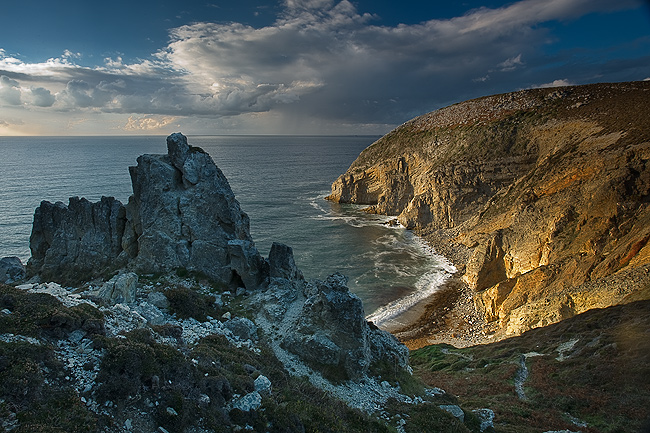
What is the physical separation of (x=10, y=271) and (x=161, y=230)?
558 inches

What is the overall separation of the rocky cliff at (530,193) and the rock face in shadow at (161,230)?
26.2 m

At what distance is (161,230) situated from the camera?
27.7m

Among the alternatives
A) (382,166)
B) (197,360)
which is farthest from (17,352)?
(382,166)

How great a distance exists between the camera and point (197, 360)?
1469 cm

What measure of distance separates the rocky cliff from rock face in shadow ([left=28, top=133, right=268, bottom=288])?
2624 cm

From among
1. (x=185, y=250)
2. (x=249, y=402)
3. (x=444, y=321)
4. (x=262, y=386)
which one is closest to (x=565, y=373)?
(x=444, y=321)

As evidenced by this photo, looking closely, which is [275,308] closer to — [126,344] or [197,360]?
[197,360]

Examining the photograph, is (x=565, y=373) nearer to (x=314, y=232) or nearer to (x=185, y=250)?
(x=185, y=250)

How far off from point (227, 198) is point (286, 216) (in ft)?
160

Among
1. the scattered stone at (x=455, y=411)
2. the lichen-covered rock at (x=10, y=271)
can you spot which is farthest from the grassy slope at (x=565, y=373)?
the lichen-covered rock at (x=10, y=271)

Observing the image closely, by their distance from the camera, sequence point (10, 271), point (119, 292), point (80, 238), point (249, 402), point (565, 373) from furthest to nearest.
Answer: point (10, 271) → point (80, 238) → point (565, 373) → point (119, 292) → point (249, 402)

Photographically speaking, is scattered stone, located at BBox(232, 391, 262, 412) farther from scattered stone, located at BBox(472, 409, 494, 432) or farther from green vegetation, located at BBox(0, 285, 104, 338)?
scattered stone, located at BBox(472, 409, 494, 432)

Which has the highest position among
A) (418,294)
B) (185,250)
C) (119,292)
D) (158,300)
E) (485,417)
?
(185,250)

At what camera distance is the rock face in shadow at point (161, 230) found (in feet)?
88.2
